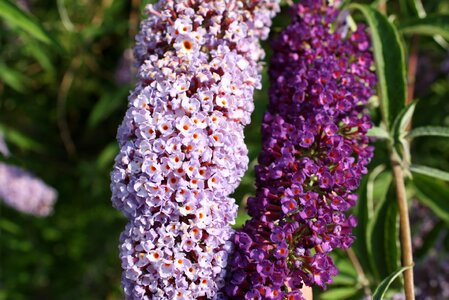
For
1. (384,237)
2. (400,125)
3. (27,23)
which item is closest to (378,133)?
(400,125)

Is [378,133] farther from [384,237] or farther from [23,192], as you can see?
[23,192]

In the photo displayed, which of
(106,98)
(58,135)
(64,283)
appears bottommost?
(64,283)

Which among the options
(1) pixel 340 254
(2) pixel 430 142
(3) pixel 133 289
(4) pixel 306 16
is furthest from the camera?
(2) pixel 430 142

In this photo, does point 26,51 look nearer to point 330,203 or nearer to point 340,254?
point 340,254

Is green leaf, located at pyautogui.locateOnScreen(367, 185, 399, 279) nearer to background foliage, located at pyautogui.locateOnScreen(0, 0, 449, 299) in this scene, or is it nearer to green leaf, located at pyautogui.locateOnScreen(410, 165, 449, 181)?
background foliage, located at pyautogui.locateOnScreen(0, 0, 449, 299)

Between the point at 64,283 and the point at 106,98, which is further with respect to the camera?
the point at 64,283

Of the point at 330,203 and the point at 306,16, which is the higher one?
the point at 306,16

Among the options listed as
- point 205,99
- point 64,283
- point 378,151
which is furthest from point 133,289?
point 64,283

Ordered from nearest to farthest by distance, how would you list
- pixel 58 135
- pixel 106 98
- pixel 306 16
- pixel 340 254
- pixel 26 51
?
pixel 306 16
pixel 340 254
pixel 106 98
pixel 26 51
pixel 58 135
